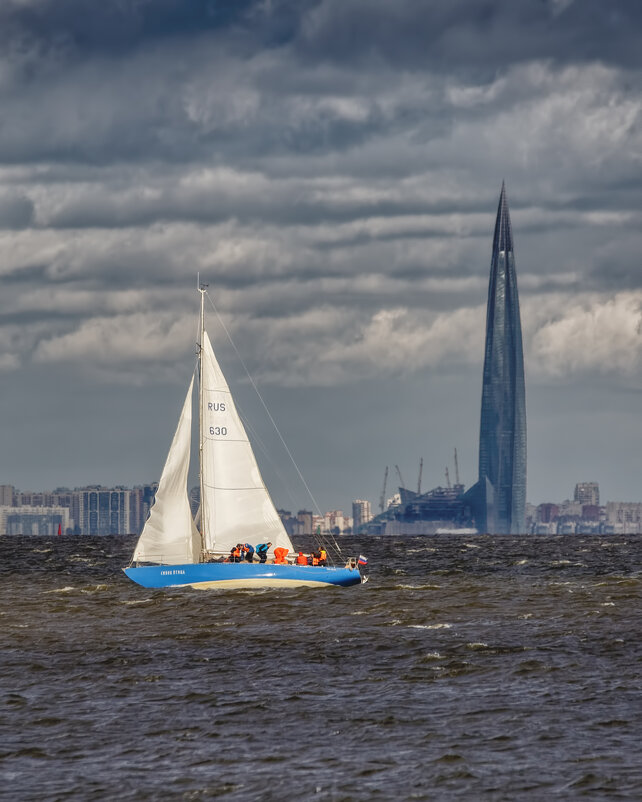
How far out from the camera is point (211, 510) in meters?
61.2

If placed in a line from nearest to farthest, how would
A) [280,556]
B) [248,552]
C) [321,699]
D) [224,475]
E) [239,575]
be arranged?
1. [321,699]
2. [239,575]
3. [248,552]
4. [280,556]
5. [224,475]

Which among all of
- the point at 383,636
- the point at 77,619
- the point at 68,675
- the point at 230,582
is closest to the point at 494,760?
the point at 68,675


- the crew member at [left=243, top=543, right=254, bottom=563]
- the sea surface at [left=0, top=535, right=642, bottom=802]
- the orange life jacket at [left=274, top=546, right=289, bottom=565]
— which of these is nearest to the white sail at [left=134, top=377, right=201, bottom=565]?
the crew member at [left=243, top=543, right=254, bottom=563]

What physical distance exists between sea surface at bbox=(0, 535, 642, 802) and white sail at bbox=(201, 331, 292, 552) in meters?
4.78

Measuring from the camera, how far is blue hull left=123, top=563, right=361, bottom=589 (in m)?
58.8

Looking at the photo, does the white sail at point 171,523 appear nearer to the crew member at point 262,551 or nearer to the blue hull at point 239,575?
the blue hull at point 239,575

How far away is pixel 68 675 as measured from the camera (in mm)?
Result: 35625

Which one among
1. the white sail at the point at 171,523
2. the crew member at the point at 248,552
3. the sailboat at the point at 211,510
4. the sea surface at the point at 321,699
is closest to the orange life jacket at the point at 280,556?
the sailboat at the point at 211,510

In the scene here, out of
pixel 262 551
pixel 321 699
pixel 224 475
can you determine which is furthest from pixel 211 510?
pixel 321 699

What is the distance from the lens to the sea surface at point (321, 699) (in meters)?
23.8

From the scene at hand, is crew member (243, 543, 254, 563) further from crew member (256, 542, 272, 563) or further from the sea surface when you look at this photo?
the sea surface

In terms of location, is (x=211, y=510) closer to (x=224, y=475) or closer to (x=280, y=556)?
(x=224, y=475)

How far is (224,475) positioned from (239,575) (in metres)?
5.14

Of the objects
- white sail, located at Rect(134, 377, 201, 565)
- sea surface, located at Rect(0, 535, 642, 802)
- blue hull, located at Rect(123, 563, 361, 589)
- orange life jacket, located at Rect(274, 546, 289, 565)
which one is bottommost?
sea surface, located at Rect(0, 535, 642, 802)
